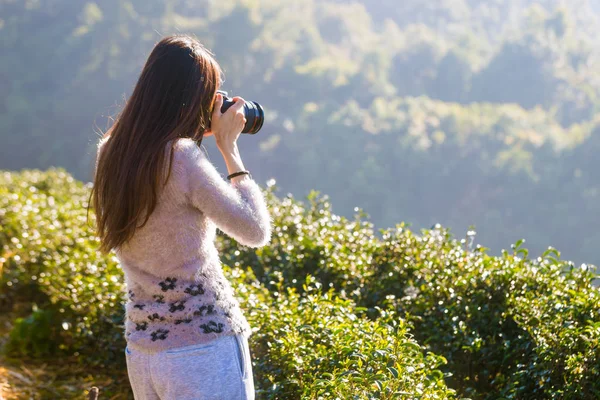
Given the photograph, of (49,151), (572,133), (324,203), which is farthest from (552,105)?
(324,203)

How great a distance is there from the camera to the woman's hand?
1.67 meters

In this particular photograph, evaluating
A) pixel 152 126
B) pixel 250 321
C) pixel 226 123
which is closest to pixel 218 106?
pixel 226 123

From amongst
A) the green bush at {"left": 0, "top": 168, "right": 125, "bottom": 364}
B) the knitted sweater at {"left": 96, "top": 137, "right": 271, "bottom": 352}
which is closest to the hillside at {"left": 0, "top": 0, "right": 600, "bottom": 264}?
the green bush at {"left": 0, "top": 168, "right": 125, "bottom": 364}

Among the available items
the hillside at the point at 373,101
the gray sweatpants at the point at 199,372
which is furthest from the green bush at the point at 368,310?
the hillside at the point at 373,101

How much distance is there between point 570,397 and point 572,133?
4397 cm

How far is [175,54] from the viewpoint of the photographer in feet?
5.20

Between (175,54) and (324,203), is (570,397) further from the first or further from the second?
(324,203)

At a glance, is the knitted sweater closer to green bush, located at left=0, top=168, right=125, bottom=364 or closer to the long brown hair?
the long brown hair

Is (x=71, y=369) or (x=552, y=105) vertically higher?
(x=552, y=105)

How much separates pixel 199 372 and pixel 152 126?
1.77 ft

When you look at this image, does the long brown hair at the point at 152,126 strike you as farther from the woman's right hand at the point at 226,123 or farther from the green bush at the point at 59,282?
the green bush at the point at 59,282

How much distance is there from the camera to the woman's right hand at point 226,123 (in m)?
1.67

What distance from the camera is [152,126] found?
1.56 metres

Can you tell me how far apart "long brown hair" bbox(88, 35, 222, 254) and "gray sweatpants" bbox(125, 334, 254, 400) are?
0.91 feet
